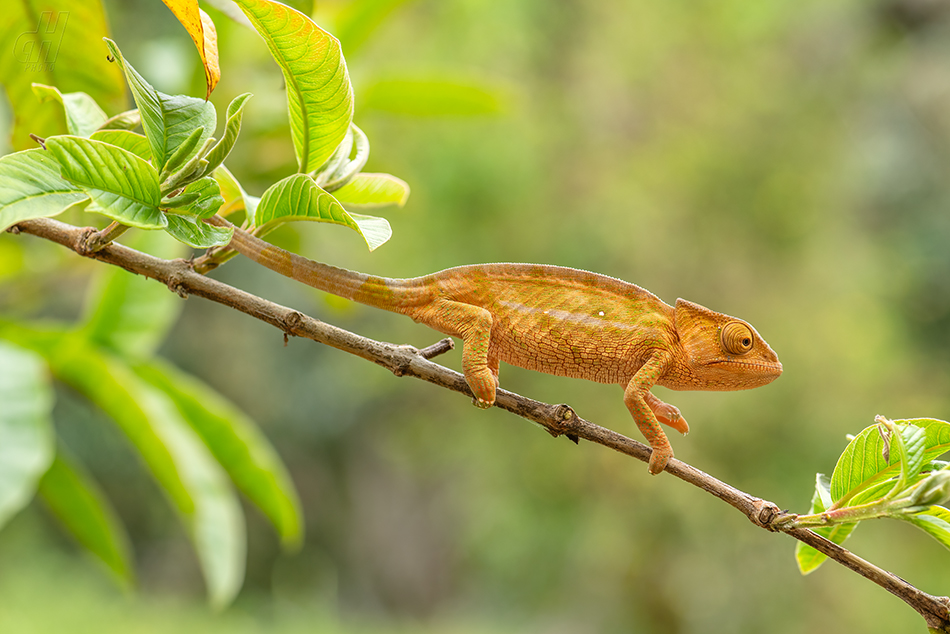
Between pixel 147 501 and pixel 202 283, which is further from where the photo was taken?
pixel 147 501

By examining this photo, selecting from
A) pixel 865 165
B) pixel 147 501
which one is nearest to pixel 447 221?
pixel 865 165

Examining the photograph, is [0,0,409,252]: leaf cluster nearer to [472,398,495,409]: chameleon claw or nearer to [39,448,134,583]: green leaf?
[472,398,495,409]: chameleon claw

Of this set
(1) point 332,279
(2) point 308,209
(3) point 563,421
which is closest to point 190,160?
(2) point 308,209

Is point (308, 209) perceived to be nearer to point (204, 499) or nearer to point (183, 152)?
point (183, 152)

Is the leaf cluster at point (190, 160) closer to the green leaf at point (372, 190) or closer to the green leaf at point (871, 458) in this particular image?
the green leaf at point (372, 190)

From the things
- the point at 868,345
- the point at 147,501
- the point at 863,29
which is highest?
the point at 863,29

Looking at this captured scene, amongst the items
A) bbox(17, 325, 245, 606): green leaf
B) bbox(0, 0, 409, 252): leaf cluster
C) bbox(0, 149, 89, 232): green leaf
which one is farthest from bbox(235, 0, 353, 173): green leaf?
bbox(17, 325, 245, 606): green leaf

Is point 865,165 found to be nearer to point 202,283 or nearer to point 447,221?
point 447,221
